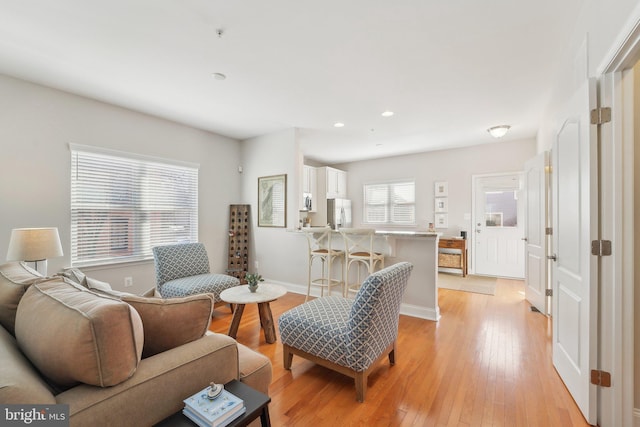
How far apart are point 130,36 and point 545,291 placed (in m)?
5.00

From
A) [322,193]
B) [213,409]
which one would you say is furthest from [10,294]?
[322,193]

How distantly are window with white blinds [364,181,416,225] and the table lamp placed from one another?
221 inches

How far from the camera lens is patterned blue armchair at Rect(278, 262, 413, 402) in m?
1.79

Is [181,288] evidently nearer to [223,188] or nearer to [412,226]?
[223,188]

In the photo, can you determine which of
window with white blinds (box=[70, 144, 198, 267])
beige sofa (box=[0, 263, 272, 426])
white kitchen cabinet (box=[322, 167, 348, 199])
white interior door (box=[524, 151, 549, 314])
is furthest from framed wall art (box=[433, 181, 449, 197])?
beige sofa (box=[0, 263, 272, 426])

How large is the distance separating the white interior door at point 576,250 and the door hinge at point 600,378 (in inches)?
1.1

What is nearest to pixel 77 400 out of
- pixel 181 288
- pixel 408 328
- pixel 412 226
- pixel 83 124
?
pixel 181 288

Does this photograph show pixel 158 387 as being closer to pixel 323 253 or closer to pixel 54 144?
pixel 323 253

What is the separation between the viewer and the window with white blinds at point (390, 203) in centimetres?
621

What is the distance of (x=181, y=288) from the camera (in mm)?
3055

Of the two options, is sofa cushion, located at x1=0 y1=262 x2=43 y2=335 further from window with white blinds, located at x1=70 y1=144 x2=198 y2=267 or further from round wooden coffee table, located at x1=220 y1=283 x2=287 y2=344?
window with white blinds, located at x1=70 y1=144 x2=198 y2=267

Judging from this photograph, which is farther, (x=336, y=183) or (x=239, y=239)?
(x=336, y=183)

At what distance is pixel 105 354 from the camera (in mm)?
869

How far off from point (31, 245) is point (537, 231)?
17.9 ft
